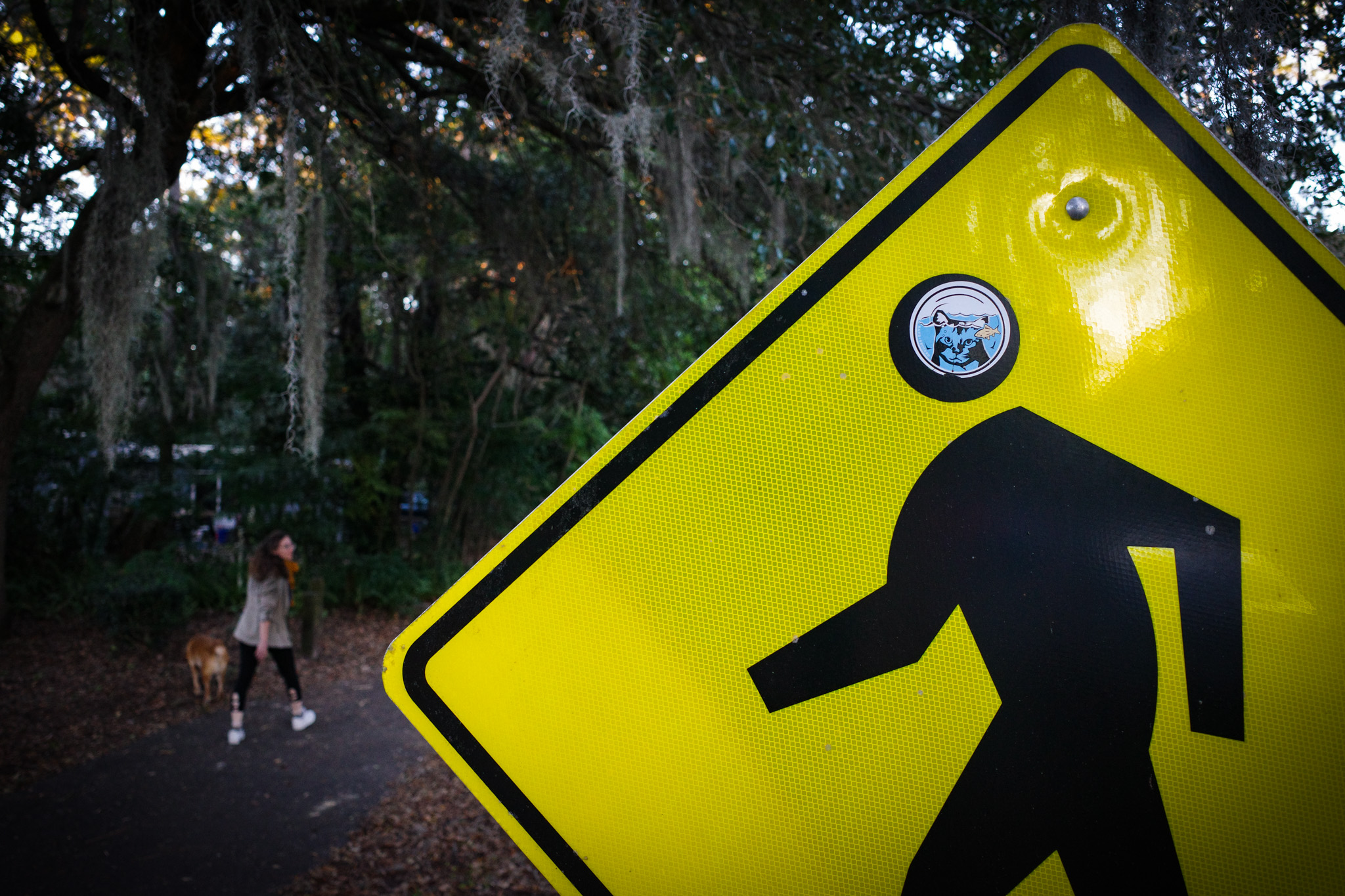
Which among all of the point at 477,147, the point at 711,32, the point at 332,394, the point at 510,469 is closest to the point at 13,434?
the point at 332,394

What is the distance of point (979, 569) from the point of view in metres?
0.97

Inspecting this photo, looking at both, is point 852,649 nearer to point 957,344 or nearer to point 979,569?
point 979,569

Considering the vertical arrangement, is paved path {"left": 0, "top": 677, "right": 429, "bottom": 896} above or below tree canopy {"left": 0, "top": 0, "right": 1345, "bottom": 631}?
below

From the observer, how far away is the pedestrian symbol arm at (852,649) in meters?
0.98

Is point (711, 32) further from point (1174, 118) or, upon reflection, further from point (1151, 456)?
point (1151, 456)

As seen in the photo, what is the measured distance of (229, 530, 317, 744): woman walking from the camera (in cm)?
530

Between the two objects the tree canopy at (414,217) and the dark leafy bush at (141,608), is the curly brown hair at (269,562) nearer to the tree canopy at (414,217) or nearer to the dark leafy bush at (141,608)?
the tree canopy at (414,217)

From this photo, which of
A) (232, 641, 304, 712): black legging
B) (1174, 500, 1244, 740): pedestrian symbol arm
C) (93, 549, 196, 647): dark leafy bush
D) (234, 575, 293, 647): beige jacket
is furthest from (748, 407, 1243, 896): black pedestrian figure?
(93, 549, 196, 647): dark leafy bush

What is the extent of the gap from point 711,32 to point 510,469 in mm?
7641

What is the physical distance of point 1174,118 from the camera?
0.95 meters

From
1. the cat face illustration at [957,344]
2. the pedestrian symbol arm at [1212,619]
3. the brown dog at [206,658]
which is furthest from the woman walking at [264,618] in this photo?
the pedestrian symbol arm at [1212,619]

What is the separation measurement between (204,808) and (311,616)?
351 centimetres

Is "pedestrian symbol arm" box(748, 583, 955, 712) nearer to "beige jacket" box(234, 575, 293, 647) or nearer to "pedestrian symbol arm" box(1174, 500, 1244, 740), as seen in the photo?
"pedestrian symbol arm" box(1174, 500, 1244, 740)

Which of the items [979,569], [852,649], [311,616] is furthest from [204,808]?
[979,569]
